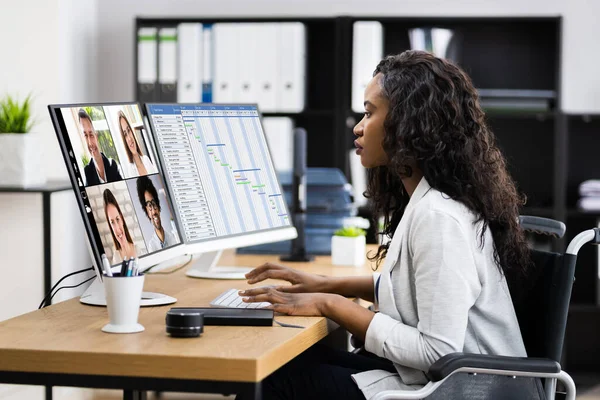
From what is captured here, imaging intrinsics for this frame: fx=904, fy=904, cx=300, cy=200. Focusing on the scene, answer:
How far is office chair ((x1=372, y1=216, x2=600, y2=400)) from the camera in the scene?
5.38 feet

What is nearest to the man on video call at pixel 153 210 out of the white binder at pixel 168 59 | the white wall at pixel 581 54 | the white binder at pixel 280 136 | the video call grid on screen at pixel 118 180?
the video call grid on screen at pixel 118 180

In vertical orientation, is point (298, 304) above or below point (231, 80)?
below

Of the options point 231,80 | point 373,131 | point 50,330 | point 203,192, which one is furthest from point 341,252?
point 231,80

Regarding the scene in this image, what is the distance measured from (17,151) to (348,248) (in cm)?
128

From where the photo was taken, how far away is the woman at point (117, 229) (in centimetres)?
179

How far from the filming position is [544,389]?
5.81 ft

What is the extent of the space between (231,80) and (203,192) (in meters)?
2.17

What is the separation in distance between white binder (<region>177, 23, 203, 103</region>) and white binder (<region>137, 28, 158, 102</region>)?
0.42 ft

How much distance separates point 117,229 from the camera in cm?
180

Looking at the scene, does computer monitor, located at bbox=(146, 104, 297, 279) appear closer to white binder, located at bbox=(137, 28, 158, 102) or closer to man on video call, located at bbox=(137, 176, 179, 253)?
man on video call, located at bbox=(137, 176, 179, 253)

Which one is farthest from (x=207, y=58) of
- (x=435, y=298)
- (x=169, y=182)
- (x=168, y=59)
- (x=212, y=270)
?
(x=435, y=298)

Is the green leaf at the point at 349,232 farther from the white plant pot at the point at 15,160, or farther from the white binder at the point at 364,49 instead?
the white binder at the point at 364,49

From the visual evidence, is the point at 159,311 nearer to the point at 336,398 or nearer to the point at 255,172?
the point at 336,398

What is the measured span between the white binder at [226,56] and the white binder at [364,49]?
22.1 inches
